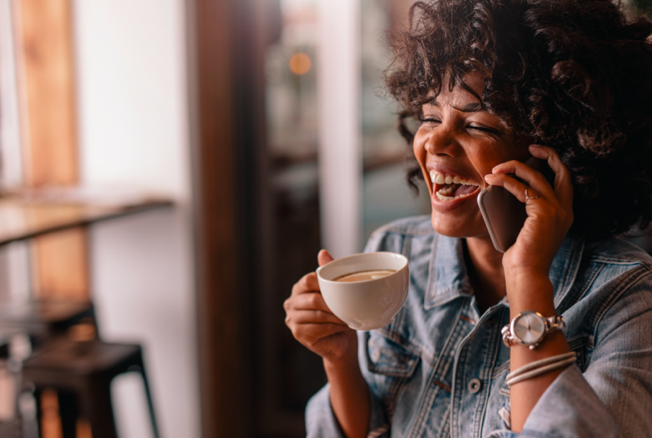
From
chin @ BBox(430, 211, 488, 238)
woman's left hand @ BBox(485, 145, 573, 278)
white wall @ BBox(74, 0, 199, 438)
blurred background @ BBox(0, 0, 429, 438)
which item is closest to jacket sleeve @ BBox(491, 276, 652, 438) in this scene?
woman's left hand @ BBox(485, 145, 573, 278)

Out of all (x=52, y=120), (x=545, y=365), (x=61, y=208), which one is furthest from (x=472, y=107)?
(x=52, y=120)

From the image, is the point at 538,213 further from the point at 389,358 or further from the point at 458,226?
the point at 389,358

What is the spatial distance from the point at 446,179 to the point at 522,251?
20 cm

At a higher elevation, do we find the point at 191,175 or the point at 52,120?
the point at 52,120

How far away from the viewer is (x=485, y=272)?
1034 mm

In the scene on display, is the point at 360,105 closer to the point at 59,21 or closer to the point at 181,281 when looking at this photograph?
the point at 181,281

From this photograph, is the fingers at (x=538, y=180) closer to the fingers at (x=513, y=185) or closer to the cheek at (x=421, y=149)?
the fingers at (x=513, y=185)

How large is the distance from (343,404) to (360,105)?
5.20 feet

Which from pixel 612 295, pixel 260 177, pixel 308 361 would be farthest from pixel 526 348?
pixel 308 361

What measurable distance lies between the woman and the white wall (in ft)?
4.11

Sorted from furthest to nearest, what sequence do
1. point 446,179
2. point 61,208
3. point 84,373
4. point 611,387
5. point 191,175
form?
point 191,175, point 61,208, point 84,373, point 446,179, point 611,387

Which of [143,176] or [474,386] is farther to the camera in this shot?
[143,176]

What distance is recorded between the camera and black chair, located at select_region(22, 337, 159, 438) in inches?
63.4

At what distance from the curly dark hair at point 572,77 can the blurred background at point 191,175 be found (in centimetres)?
109
